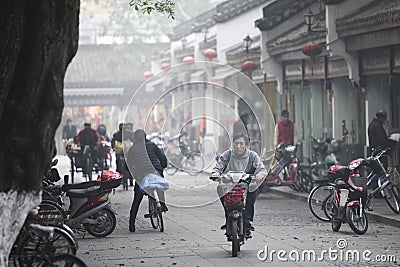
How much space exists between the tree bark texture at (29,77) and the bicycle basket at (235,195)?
4.26 m

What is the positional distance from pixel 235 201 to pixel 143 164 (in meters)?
3.85

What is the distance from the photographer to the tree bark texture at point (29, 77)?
353 inches

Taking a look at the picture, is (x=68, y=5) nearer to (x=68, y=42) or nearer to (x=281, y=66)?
(x=68, y=42)

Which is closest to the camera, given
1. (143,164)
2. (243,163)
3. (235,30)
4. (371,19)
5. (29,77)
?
(29,77)

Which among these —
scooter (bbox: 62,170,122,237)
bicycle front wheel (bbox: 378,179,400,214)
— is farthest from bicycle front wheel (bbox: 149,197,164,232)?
bicycle front wheel (bbox: 378,179,400,214)

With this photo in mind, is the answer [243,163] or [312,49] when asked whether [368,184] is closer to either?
[243,163]

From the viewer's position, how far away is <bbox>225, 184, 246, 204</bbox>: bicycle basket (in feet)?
42.5

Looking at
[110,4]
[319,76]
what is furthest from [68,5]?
[110,4]

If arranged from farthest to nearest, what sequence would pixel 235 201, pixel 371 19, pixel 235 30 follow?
pixel 235 30, pixel 371 19, pixel 235 201

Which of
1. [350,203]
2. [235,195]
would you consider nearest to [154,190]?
[350,203]

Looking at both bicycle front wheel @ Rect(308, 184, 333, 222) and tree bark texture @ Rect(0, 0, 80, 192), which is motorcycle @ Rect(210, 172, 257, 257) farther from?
tree bark texture @ Rect(0, 0, 80, 192)

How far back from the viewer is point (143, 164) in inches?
651

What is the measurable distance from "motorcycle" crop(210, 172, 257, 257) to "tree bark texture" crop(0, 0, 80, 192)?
420cm

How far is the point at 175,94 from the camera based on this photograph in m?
50.3
